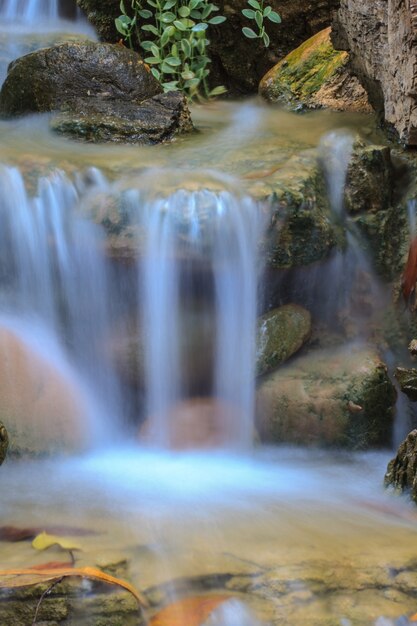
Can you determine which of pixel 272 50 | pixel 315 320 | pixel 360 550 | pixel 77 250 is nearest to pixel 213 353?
pixel 315 320

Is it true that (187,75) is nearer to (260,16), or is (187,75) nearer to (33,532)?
(260,16)

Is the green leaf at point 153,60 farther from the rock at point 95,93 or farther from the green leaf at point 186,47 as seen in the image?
the rock at point 95,93

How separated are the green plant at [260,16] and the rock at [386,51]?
5.39ft

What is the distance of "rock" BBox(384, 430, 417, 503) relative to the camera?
10.1 ft

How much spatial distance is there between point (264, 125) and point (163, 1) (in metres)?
2.40

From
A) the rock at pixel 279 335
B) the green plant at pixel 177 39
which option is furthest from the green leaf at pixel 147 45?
the rock at pixel 279 335

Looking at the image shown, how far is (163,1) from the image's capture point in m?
7.30

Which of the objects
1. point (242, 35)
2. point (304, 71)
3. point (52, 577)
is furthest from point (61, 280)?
point (242, 35)

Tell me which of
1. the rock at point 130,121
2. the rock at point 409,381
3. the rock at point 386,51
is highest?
the rock at point 386,51

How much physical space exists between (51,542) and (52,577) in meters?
0.32

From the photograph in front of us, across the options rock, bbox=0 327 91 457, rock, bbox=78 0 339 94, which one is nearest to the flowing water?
rock, bbox=0 327 91 457

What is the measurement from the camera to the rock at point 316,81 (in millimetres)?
6030

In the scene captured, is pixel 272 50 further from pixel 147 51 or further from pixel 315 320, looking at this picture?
pixel 315 320

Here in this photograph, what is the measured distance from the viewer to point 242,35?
24.9 feet
